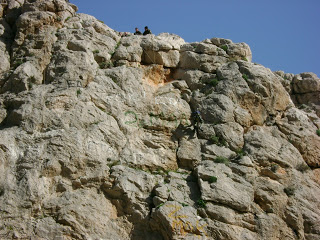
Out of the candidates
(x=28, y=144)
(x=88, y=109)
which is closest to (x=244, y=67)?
(x=88, y=109)

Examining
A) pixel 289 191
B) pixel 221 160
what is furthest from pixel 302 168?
pixel 221 160

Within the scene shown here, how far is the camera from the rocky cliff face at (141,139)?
13.8 meters

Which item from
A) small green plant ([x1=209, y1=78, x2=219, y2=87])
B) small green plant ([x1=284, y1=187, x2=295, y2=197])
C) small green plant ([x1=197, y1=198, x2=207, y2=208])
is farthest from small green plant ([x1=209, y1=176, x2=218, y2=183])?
small green plant ([x1=209, y1=78, x2=219, y2=87])

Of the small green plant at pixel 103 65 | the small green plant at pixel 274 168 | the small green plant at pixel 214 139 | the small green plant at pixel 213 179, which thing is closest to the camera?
the small green plant at pixel 213 179

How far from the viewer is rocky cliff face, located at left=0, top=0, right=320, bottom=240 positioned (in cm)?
1378

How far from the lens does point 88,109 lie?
1664 cm

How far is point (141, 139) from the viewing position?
55.7ft

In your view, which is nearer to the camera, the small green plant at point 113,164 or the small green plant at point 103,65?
the small green plant at point 113,164

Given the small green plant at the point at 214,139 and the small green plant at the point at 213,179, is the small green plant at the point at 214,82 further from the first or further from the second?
the small green plant at the point at 213,179

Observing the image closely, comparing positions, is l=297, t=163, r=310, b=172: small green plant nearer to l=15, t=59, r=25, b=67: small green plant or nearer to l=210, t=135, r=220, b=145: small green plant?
l=210, t=135, r=220, b=145: small green plant

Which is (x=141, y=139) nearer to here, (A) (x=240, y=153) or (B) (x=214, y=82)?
(A) (x=240, y=153)

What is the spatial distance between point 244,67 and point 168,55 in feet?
16.4

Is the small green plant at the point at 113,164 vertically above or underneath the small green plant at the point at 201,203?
above

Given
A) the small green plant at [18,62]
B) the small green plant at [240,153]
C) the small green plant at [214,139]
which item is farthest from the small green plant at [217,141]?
Answer: the small green plant at [18,62]
